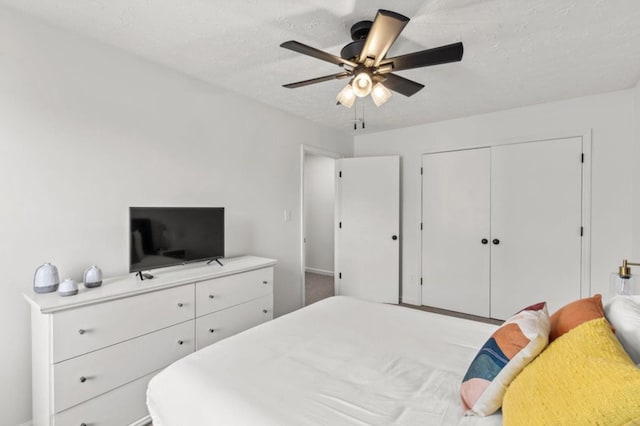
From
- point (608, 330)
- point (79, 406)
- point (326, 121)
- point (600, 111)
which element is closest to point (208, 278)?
point (79, 406)

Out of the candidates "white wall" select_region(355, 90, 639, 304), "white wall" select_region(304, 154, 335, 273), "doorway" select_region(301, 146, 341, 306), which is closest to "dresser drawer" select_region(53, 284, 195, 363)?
"white wall" select_region(355, 90, 639, 304)

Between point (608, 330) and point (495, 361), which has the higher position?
point (608, 330)

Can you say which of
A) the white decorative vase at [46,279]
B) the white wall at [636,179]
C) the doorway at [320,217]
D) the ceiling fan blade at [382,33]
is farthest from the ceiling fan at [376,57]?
the doorway at [320,217]

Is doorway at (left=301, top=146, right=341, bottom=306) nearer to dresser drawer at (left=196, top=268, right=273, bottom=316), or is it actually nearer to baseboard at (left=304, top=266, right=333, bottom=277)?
baseboard at (left=304, top=266, right=333, bottom=277)

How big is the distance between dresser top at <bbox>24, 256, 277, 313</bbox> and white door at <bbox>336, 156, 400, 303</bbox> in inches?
72.9

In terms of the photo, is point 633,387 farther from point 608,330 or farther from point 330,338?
point 330,338

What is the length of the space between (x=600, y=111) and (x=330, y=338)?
3501mm

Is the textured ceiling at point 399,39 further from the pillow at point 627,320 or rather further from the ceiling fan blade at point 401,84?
the pillow at point 627,320

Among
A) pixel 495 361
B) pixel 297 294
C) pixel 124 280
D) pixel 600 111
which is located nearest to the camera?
pixel 495 361

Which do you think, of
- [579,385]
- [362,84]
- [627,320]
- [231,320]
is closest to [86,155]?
[231,320]

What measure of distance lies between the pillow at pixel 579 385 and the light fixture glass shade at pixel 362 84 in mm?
1499

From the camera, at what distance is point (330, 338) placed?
161 centimetres

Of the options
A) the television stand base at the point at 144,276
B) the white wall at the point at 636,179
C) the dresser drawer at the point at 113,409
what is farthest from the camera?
the white wall at the point at 636,179

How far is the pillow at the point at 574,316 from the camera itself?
1.05 m
